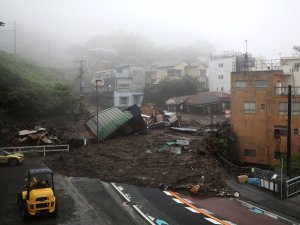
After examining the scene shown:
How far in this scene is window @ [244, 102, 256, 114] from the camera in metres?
34.8

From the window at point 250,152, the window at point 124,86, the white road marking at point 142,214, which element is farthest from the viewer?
the window at point 124,86

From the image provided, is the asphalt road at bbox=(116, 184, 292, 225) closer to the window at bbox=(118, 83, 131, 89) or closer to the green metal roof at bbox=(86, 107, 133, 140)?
the green metal roof at bbox=(86, 107, 133, 140)

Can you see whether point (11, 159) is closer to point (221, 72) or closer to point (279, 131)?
point (279, 131)

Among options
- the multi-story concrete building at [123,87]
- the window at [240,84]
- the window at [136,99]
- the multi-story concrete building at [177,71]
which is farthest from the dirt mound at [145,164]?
the multi-story concrete building at [177,71]

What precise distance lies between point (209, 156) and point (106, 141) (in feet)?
34.1

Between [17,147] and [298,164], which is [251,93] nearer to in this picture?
[298,164]

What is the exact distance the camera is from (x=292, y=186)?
19250 millimetres

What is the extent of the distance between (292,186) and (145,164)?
9284mm

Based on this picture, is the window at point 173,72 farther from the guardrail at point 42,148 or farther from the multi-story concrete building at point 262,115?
the guardrail at point 42,148

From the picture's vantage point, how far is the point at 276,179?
19562mm

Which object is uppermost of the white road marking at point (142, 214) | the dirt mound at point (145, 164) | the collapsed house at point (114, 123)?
the collapsed house at point (114, 123)

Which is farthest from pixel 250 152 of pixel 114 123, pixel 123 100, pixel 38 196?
pixel 123 100

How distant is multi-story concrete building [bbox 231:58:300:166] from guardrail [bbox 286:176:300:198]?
12.8m

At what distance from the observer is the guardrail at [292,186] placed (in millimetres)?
18938
